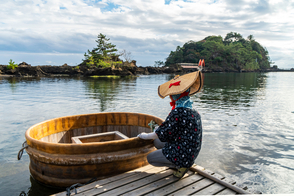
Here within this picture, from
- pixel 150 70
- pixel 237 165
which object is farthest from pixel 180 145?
pixel 150 70

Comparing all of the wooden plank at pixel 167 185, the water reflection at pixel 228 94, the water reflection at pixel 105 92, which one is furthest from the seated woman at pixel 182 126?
the water reflection at pixel 228 94

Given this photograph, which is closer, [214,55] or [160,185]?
[160,185]

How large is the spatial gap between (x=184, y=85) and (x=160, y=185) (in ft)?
4.34

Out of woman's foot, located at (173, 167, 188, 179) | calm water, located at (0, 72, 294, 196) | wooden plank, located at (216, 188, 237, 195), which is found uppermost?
woman's foot, located at (173, 167, 188, 179)

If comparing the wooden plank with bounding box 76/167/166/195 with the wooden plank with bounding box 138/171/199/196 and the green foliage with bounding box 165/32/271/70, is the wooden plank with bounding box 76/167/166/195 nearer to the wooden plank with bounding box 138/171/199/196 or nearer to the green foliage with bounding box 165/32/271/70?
the wooden plank with bounding box 138/171/199/196

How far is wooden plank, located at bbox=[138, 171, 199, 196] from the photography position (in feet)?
9.29

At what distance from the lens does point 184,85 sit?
2.84 meters

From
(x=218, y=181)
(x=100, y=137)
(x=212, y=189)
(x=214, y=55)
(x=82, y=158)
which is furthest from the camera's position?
(x=214, y=55)

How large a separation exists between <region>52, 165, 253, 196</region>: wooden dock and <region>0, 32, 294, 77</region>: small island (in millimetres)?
43194

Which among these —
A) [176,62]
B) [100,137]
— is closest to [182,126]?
[100,137]

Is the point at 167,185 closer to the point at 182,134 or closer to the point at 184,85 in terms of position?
the point at 182,134

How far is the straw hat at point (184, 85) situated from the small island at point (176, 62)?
43219 millimetres

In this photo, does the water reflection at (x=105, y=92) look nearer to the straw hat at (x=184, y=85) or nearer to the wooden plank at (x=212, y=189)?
the straw hat at (x=184, y=85)

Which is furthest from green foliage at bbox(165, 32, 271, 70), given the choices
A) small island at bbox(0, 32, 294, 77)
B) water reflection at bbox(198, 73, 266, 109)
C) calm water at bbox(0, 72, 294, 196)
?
calm water at bbox(0, 72, 294, 196)
